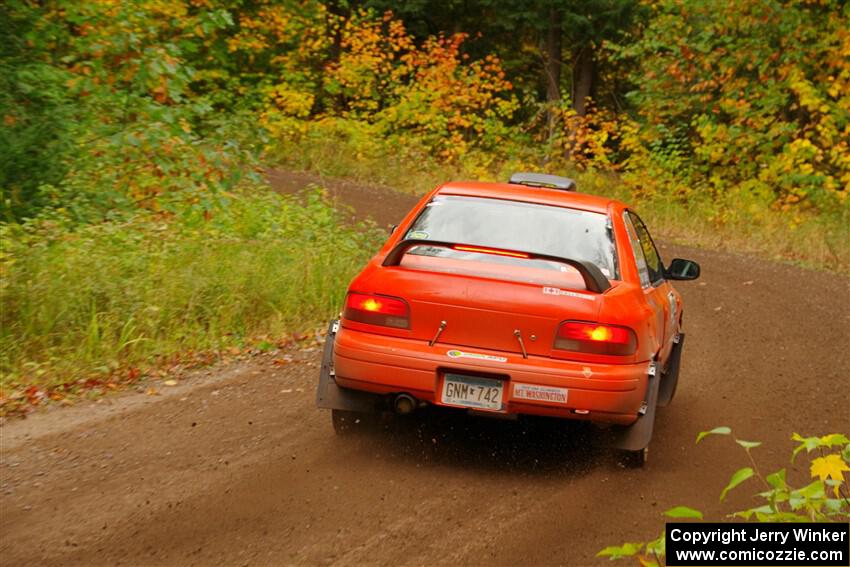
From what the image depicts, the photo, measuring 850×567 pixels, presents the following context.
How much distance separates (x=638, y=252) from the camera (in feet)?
23.9

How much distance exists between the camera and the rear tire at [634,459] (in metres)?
6.55

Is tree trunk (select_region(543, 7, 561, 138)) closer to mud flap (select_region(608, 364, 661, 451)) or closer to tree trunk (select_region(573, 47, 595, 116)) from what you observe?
tree trunk (select_region(573, 47, 595, 116))

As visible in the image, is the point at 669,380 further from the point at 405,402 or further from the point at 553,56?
the point at 553,56

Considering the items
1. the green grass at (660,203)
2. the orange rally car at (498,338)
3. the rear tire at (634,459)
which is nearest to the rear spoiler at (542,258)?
the orange rally car at (498,338)

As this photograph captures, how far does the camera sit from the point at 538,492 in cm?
598

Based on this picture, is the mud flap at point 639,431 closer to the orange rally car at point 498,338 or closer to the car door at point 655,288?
the orange rally car at point 498,338

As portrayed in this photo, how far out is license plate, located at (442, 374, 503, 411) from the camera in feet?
19.6

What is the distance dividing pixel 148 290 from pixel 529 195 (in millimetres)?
3709

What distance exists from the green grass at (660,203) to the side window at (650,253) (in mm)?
10112

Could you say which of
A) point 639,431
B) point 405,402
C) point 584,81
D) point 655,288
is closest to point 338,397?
point 405,402

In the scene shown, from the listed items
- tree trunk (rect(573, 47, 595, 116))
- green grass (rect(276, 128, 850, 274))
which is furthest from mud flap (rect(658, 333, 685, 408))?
tree trunk (rect(573, 47, 595, 116))

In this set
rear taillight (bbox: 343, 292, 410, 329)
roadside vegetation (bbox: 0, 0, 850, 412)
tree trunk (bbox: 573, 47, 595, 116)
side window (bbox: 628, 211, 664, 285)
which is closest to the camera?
rear taillight (bbox: 343, 292, 410, 329)

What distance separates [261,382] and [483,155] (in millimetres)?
19571

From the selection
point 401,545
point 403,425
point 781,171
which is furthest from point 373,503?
point 781,171
